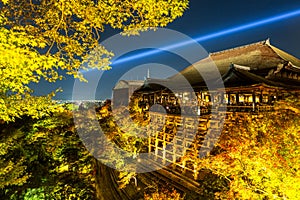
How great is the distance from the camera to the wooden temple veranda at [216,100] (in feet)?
39.5

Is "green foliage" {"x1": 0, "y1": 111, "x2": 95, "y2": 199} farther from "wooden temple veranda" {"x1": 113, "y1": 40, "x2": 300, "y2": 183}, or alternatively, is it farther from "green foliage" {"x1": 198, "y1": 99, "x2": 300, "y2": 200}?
"green foliage" {"x1": 198, "y1": 99, "x2": 300, "y2": 200}

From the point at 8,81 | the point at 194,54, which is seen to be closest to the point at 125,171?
the point at 8,81

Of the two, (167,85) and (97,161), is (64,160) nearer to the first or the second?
(97,161)

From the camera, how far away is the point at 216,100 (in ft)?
62.1

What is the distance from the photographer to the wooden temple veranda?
39.5 ft

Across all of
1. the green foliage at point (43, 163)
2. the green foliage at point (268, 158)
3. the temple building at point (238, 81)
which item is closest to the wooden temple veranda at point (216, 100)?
the temple building at point (238, 81)

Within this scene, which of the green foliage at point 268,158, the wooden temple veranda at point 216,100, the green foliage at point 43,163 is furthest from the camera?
the wooden temple veranda at point 216,100

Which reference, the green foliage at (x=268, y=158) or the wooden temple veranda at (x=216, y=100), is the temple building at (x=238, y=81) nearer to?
the wooden temple veranda at (x=216, y=100)

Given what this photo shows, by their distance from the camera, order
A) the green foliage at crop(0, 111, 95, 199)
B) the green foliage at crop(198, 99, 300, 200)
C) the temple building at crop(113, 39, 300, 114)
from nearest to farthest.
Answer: the green foliage at crop(198, 99, 300, 200)
the green foliage at crop(0, 111, 95, 199)
the temple building at crop(113, 39, 300, 114)

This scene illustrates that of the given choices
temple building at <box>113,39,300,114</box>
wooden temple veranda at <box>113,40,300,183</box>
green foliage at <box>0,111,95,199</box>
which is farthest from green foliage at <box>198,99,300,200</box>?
green foliage at <box>0,111,95,199</box>

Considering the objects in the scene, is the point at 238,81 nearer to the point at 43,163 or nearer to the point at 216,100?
the point at 216,100

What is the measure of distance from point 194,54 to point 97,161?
23054 mm

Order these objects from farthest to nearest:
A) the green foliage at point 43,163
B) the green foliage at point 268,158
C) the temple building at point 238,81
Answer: the temple building at point 238,81, the green foliage at point 43,163, the green foliage at point 268,158

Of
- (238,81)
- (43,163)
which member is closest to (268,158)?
(238,81)
